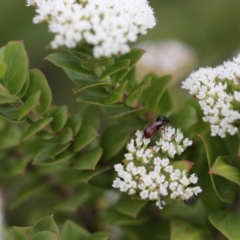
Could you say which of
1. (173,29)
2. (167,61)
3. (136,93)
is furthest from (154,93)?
(173,29)

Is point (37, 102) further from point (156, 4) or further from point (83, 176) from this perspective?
point (156, 4)

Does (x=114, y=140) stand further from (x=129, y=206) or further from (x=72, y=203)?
(x=72, y=203)

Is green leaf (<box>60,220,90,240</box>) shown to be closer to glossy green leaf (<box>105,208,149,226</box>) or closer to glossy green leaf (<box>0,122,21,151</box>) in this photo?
glossy green leaf (<box>105,208,149,226</box>)

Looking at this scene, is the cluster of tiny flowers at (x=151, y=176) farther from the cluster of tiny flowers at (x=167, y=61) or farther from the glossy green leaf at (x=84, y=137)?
the cluster of tiny flowers at (x=167, y=61)

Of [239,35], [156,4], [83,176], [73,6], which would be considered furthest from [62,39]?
[156,4]

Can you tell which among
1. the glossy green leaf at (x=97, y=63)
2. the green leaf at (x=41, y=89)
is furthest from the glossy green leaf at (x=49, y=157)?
the glossy green leaf at (x=97, y=63)
